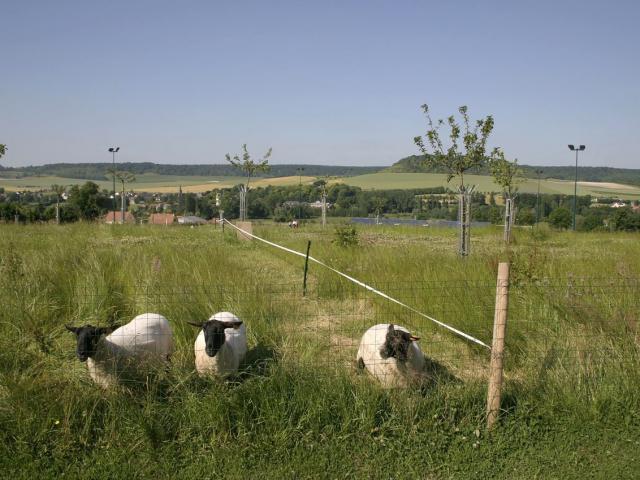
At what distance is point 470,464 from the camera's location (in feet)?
14.3

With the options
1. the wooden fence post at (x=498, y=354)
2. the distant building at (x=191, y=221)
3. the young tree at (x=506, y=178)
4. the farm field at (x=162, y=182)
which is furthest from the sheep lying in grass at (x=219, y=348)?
the farm field at (x=162, y=182)

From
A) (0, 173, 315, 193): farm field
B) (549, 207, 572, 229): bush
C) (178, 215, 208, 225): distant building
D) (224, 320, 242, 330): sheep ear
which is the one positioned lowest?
(178, 215, 208, 225): distant building

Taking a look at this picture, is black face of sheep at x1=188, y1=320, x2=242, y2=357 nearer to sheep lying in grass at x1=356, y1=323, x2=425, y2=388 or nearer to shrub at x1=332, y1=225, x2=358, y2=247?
sheep lying in grass at x1=356, y1=323, x2=425, y2=388

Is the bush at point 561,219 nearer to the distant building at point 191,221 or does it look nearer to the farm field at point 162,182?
the distant building at point 191,221

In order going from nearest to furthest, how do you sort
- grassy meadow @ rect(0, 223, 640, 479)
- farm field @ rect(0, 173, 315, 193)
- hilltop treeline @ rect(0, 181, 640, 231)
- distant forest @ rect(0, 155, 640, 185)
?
grassy meadow @ rect(0, 223, 640, 479), hilltop treeline @ rect(0, 181, 640, 231), farm field @ rect(0, 173, 315, 193), distant forest @ rect(0, 155, 640, 185)

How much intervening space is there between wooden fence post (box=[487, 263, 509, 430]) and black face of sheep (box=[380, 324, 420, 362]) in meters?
0.77

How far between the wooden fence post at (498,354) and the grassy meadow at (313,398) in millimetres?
110

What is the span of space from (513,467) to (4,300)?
5.53 m

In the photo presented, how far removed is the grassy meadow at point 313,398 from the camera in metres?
4.29

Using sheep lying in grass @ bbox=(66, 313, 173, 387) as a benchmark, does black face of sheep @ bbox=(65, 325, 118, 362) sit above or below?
above

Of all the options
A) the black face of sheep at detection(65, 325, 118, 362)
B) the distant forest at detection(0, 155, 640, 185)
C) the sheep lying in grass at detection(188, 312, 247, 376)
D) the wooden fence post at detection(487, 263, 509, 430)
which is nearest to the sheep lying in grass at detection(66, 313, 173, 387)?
the black face of sheep at detection(65, 325, 118, 362)

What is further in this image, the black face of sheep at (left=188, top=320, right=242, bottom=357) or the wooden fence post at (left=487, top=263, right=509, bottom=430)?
the black face of sheep at (left=188, top=320, right=242, bottom=357)

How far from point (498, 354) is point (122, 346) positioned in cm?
360

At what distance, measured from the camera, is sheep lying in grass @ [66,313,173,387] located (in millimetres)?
4906
